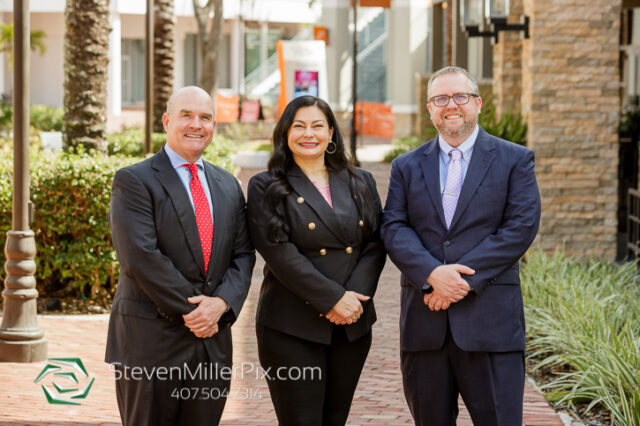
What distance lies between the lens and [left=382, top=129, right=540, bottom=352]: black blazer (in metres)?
4.44

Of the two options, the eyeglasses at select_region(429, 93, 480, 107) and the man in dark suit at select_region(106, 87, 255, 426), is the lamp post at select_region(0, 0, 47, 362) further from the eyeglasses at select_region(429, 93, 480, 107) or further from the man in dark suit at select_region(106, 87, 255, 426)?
the eyeglasses at select_region(429, 93, 480, 107)

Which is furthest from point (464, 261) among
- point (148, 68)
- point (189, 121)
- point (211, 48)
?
point (211, 48)

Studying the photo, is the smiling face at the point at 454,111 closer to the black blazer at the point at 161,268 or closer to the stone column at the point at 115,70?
the black blazer at the point at 161,268

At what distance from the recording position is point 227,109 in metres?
31.6

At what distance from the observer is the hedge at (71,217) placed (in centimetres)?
891

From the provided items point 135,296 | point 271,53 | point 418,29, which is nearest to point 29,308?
point 135,296

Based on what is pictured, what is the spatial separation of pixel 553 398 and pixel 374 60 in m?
39.7

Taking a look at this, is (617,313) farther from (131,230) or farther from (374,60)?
(374,60)

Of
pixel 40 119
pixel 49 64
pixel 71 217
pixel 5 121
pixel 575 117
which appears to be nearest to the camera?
pixel 71 217

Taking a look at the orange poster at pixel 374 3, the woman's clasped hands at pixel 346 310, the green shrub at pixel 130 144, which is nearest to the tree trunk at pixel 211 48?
the orange poster at pixel 374 3

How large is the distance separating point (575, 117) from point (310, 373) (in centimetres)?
781

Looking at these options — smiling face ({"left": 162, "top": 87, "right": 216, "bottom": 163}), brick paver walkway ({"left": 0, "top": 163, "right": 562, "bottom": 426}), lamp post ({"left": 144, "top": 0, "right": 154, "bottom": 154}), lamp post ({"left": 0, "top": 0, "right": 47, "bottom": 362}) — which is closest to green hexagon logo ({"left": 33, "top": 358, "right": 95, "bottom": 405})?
brick paver walkway ({"left": 0, "top": 163, "right": 562, "bottom": 426})

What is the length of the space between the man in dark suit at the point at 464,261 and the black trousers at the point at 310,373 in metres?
0.29

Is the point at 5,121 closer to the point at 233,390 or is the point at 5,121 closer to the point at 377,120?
the point at 377,120
